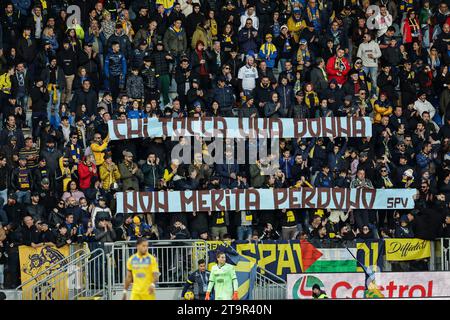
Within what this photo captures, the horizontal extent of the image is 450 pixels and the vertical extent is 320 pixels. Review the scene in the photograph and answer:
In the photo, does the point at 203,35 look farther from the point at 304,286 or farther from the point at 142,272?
the point at 142,272

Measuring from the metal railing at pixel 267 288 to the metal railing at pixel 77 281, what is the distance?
2.92 metres

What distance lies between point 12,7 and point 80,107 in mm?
3089

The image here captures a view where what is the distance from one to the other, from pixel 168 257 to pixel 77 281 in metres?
1.83

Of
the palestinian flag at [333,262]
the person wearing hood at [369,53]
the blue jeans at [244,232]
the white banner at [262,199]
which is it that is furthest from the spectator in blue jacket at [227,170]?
the person wearing hood at [369,53]

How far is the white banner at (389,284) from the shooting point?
23906mm

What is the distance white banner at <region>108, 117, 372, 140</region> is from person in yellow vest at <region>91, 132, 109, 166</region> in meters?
0.25

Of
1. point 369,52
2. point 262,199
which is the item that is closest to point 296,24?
point 369,52

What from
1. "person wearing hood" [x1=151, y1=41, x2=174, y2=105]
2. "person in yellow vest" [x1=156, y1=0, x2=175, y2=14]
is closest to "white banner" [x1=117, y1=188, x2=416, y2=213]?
"person wearing hood" [x1=151, y1=41, x2=174, y2=105]

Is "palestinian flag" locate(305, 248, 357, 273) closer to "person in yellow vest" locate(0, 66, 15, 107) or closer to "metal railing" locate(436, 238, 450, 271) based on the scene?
"metal railing" locate(436, 238, 450, 271)

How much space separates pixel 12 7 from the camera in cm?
2897

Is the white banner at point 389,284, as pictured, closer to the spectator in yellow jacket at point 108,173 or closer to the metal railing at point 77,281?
the metal railing at point 77,281

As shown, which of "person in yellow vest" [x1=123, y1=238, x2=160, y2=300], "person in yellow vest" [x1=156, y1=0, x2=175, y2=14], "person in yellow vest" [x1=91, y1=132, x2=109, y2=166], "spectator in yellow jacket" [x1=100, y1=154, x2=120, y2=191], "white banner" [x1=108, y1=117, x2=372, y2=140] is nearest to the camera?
"person in yellow vest" [x1=123, y1=238, x2=160, y2=300]

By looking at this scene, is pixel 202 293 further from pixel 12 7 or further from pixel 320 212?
pixel 12 7

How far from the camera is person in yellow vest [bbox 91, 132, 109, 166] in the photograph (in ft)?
88.4
